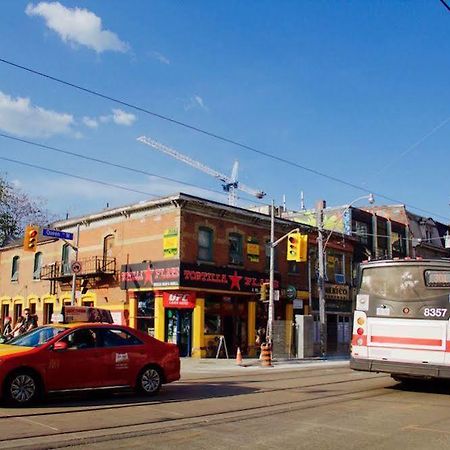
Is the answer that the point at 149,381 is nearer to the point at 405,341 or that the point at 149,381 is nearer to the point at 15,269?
the point at 405,341

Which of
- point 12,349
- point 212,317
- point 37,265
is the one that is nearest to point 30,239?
point 212,317

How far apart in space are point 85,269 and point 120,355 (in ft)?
74.1

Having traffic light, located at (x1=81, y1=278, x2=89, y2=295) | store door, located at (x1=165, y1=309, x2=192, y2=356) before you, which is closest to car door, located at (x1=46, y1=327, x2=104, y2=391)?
store door, located at (x1=165, y1=309, x2=192, y2=356)

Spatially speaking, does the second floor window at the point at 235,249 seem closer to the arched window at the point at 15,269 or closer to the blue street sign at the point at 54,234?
the blue street sign at the point at 54,234

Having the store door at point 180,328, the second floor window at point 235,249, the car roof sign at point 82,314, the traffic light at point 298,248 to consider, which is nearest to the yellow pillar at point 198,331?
Answer: the store door at point 180,328

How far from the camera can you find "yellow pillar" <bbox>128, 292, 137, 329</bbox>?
30.9 meters

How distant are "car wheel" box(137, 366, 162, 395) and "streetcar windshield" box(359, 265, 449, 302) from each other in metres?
5.15

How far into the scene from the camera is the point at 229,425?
30.3 feet

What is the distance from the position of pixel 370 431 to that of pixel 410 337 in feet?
15.1

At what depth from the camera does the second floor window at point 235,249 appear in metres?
31.7

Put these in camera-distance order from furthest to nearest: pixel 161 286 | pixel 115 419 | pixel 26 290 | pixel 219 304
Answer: pixel 26 290 < pixel 219 304 < pixel 161 286 < pixel 115 419

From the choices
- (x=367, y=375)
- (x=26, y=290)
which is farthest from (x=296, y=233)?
(x=26, y=290)

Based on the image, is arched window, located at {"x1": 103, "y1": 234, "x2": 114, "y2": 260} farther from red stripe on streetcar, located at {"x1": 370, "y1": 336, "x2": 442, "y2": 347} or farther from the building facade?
red stripe on streetcar, located at {"x1": 370, "y1": 336, "x2": 442, "y2": 347}

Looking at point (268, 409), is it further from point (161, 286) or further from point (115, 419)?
point (161, 286)
